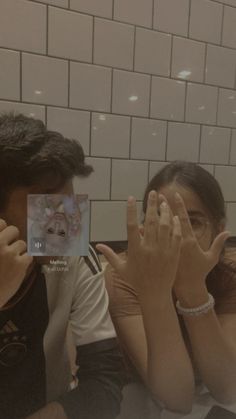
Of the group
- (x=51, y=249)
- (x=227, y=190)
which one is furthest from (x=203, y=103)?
(x=51, y=249)

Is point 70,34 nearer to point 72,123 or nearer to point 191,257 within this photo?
point 72,123

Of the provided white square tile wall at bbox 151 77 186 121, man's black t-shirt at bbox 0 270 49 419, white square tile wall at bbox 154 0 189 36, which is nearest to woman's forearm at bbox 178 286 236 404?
man's black t-shirt at bbox 0 270 49 419

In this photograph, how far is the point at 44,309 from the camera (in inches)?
21.2

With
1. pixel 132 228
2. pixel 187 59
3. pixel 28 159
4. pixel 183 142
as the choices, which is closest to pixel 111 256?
pixel 132 228

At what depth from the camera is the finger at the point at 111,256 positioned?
1.58ft

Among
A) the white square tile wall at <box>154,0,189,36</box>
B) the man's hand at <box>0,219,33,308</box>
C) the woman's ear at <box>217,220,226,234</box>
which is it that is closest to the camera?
the man's hand at <box>0,219,33,308</box>

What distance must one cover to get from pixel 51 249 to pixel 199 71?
46 cm

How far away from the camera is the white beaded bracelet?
506mm

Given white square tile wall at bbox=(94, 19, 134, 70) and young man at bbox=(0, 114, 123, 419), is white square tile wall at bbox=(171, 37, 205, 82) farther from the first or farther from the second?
young man at bbox=(0, 114, 123, 419)

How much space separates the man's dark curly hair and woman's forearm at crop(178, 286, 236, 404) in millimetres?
239

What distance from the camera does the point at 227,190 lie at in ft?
2.28

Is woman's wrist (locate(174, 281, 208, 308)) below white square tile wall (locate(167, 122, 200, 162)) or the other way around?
below

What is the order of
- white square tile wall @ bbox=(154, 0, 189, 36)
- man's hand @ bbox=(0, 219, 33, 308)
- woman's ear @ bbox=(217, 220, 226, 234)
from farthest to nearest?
white square tile wall @ bbox=(154, 0, 189, 36)
woman's ear @ bbox=(217, 220, 226, 234)
man's hand @ bbox=(0, 219, 33, 308)

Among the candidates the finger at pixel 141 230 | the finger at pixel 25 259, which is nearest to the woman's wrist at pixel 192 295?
the finger at pixel 141 230
